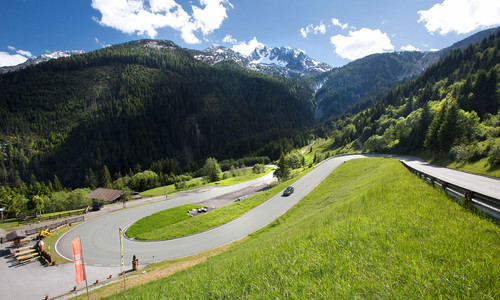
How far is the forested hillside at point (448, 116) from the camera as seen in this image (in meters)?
46.0

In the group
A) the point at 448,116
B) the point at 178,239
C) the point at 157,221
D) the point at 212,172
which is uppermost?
the point at 448,116

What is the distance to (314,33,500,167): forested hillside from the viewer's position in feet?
151

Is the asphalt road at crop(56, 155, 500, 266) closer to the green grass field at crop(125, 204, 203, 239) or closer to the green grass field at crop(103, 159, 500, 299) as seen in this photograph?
the green grass field at crop(125, 204, 203, 239)

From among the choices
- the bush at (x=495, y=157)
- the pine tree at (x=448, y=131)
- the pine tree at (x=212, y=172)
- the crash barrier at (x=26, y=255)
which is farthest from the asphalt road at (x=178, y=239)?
the pine tree at (x=212, y=172)

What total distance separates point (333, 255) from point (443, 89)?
15255cm

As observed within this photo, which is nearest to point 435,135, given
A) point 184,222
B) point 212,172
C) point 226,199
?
point 226,199

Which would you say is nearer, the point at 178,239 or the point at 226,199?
the point at 178,239

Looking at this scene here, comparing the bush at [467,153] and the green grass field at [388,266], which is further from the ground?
the green grass field at [388,266]

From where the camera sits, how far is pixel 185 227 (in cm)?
3269

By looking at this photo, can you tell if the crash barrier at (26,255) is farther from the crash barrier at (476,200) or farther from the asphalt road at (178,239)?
the crash barrier at (476,200)

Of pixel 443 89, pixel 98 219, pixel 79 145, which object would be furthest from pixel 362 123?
pixel 79 145

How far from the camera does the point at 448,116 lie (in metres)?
47.2

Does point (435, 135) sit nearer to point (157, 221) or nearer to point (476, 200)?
point (476, 200)

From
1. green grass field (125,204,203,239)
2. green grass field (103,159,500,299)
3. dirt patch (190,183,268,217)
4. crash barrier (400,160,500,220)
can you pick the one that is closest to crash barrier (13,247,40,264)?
green grass field (125,204,203,239)
